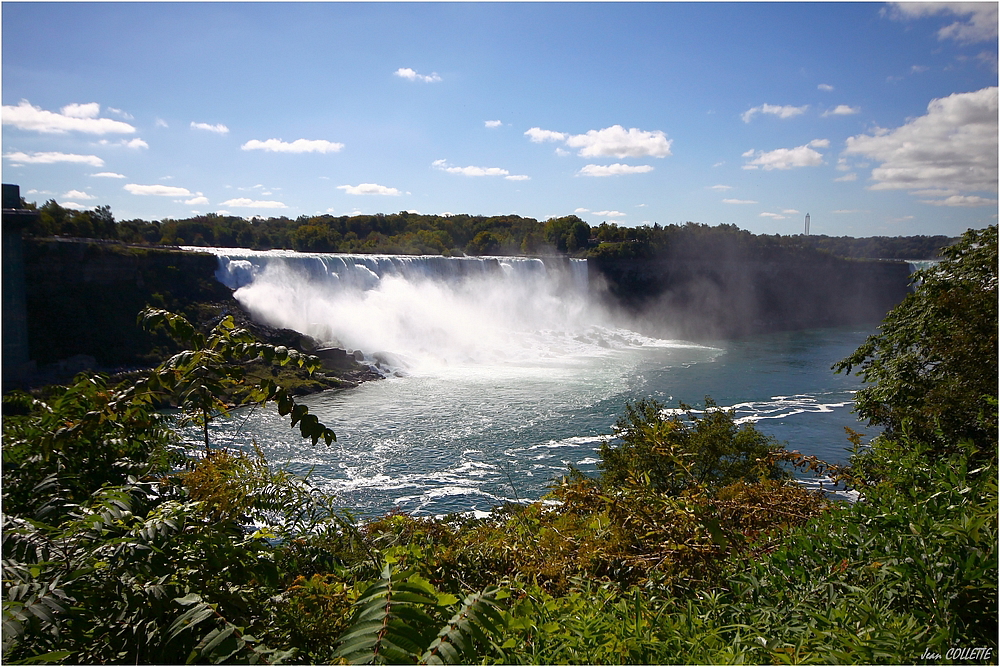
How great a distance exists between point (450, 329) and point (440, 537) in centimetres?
3174

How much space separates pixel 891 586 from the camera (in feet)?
6.03

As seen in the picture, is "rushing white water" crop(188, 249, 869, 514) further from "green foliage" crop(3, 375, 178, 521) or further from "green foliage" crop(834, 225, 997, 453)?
"green foliage" crop(834, 225, 997, 453)

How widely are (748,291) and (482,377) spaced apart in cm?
3680

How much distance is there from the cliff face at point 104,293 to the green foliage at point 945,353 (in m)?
22.6

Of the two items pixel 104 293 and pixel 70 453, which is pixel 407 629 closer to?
pixel 70 453

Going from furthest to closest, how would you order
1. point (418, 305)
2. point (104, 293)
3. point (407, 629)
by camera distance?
point (418, 305) → point (104, 293) → point (407, 629)

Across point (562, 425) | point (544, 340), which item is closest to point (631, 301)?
point (544, 340)

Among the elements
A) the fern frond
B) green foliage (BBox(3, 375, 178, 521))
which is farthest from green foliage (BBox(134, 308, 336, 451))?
the fern frond

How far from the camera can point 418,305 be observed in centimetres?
3447

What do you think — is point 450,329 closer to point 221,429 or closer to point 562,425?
point 562,425

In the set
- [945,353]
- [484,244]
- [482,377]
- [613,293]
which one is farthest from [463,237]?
[945,353]

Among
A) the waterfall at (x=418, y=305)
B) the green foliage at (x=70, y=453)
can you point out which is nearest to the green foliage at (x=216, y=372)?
the green foliage at (x=70, y=453)

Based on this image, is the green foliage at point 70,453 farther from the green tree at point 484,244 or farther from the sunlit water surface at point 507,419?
the green tree at point 484,244

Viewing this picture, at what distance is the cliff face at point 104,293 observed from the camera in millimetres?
23859
